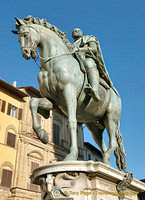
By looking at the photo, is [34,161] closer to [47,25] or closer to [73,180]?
[47,25]

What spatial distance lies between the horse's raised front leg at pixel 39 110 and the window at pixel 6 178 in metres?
15.5

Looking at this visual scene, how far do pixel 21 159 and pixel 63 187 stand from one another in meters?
17.4

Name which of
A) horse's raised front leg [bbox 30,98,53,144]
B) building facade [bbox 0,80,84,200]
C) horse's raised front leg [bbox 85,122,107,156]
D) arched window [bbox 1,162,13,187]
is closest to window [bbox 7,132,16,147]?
building facade [bbox 0,80,84,200]

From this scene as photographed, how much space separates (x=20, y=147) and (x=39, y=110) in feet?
55.1

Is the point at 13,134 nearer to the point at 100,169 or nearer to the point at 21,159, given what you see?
the point at 21,159

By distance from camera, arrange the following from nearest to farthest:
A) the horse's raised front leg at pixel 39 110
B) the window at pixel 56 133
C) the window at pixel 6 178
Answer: the horse's raised front leg at pixel 39 110 < the window at pixel 6 178 < the window at pixel 56 133

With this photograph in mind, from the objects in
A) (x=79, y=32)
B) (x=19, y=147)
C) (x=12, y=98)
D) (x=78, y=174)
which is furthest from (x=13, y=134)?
(x=78, y=174)

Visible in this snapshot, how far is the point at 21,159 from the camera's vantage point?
66.2 ft

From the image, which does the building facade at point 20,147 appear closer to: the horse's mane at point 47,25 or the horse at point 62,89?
the horse at point 62,89

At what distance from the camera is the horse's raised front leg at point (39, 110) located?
4410 millimetres

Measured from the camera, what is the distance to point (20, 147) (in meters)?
20.6

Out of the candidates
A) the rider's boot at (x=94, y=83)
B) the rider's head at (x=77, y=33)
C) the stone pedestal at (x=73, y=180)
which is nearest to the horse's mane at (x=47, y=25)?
the rider's head at (x=77, y=33)

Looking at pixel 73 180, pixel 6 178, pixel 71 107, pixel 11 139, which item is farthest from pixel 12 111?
pixel 73 180

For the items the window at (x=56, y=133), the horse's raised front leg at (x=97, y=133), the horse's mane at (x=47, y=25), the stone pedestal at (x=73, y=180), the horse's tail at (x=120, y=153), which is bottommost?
the stone pedestal at (x=73, y=180)
